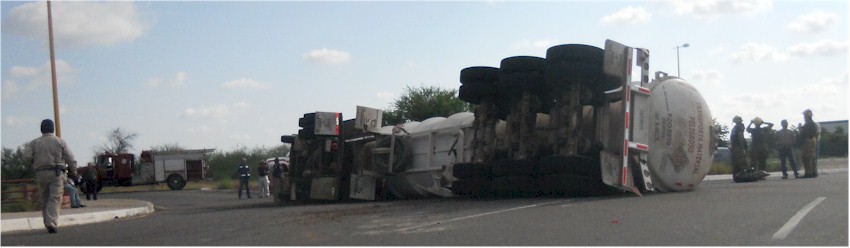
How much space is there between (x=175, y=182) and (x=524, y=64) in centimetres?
3659

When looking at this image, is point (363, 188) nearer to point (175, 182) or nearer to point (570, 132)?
point (570, 132)

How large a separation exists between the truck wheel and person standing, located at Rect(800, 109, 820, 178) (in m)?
34.4

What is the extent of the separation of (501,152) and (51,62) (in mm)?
12391

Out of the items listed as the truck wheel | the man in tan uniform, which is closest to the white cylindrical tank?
the man in tan uniform

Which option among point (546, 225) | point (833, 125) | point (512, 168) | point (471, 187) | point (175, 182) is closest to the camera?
point (546, 225)

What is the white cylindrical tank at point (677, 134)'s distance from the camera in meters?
12.3

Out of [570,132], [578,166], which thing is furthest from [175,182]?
[578,166]

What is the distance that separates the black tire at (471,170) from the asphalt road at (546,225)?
1.70 meters

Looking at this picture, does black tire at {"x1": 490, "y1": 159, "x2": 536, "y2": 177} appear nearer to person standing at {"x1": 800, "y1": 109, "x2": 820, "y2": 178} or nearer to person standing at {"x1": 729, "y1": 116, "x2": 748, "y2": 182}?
person standing at {"x1": 729, "y1": 116, "x2": 748, "y2": 182}

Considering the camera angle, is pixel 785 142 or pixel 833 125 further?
pixel 833 125

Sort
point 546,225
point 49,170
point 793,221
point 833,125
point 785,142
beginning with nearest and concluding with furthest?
1. point 793,221
2. point 546,225
3. point 49,170
4. point 785,142
5. point 833,125

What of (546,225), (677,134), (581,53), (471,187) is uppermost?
(581,53)

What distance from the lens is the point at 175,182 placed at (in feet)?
152

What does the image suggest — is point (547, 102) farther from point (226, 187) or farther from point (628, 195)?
point (226, 187)
